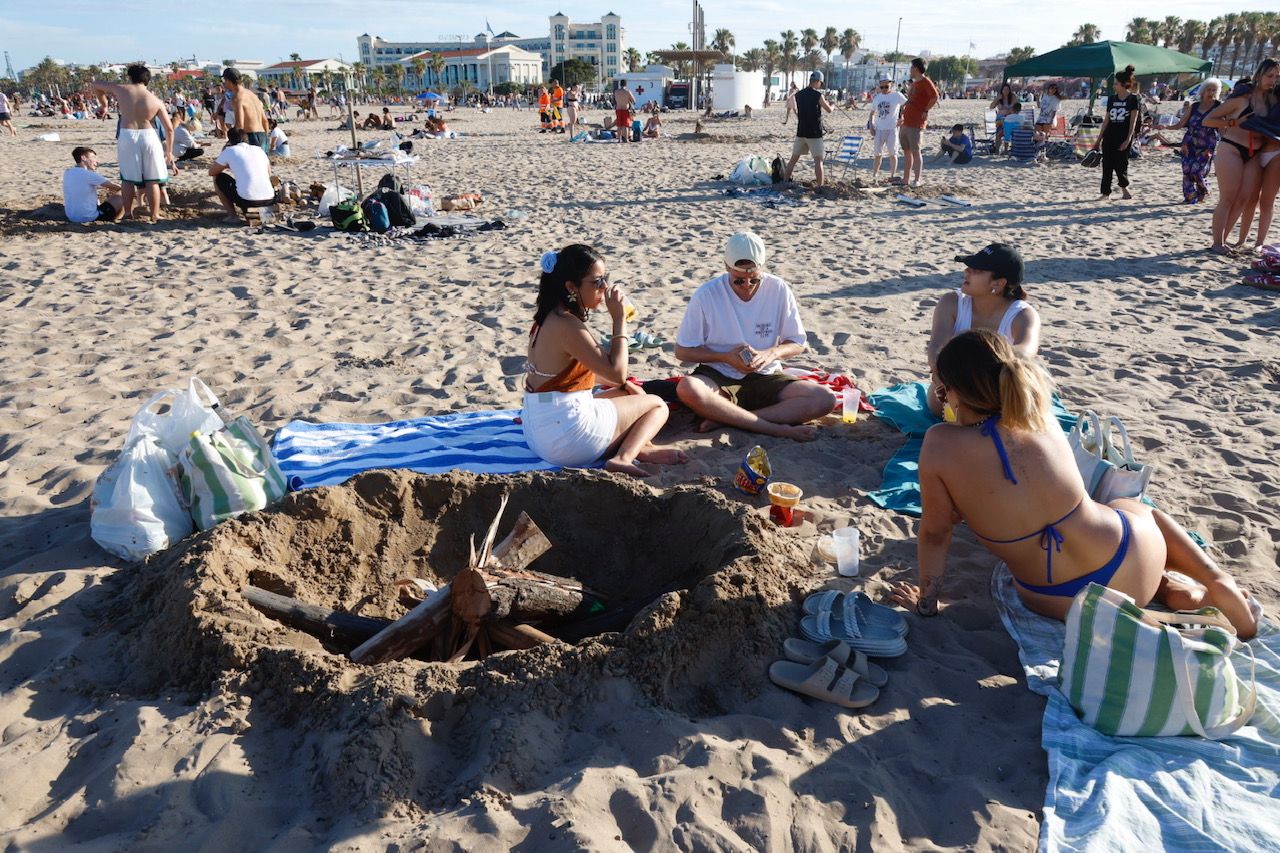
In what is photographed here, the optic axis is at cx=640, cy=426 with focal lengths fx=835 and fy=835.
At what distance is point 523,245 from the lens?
30.2 ft

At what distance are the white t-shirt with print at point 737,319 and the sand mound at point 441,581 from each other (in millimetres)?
1443

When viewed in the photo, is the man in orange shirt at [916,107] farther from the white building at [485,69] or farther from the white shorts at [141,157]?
the white building at [485,69]

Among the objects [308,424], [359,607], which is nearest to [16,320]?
Answer: [308,424]

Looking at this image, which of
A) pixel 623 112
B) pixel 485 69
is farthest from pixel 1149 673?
pixel 485 69

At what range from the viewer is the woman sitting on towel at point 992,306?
13.6 feet

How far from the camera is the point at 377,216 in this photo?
9.64m

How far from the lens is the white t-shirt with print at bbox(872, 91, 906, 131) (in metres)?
12.8

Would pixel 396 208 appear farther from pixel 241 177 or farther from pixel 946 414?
pixel 946 414

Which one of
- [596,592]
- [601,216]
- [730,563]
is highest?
[601,216]

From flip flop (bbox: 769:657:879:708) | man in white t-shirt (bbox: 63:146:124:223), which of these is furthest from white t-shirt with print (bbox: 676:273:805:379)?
man in white t-shirt (bbox: 63:146:124:223)

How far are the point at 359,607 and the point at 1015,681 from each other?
2343 millimetres

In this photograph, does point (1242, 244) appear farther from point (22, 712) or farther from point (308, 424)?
point (22, 712)

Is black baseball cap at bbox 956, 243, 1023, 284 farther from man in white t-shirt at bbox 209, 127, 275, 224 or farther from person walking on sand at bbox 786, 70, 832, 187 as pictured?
man in white t-shirt at bbox 209, 127, 275, 224

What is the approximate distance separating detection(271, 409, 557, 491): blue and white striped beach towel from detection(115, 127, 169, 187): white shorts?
681 cm
